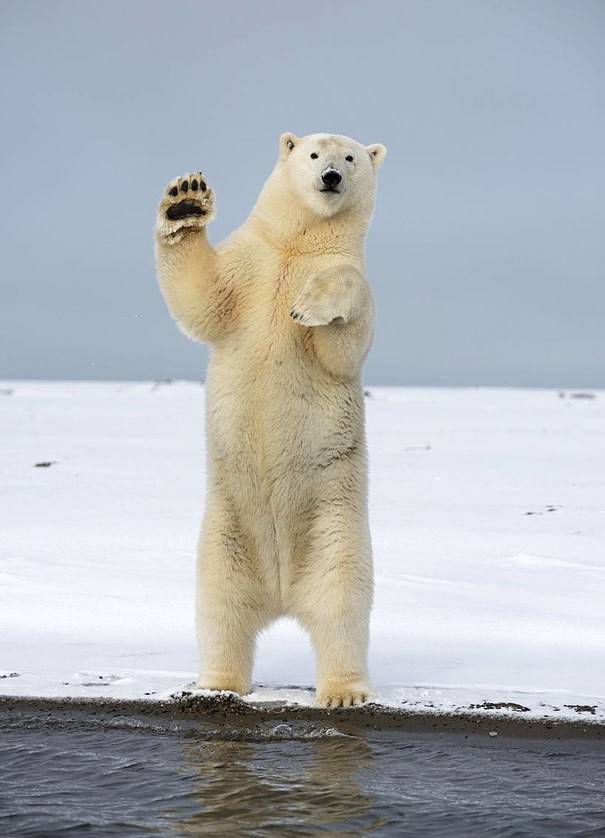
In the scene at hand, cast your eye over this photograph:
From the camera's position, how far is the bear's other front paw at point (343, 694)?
16.0 feet

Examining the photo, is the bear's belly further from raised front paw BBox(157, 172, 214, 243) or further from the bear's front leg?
raised front paw BBox(157, 172, 214, 243)

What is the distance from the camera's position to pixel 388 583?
7445 mm

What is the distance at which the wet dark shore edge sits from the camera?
4.60 m

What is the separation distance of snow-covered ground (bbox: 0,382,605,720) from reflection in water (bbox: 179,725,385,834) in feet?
2.12

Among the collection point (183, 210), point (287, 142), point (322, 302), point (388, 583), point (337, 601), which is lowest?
point (337, 601)

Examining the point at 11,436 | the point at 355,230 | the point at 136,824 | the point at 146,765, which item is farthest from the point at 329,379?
the point at 11,436

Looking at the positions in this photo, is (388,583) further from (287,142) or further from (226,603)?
(287,142)

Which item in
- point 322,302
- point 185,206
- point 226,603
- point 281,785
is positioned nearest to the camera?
point 281,785

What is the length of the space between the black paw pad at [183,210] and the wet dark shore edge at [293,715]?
192 centimetres

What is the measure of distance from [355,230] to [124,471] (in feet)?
31.0

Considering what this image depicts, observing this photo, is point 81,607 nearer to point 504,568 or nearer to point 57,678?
point 57,678

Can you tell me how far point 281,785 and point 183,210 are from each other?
2.27 meters

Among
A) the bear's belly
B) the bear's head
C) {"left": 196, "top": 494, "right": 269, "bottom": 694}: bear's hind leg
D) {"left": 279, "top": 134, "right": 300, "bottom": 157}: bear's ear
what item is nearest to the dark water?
{"left": 196, "top": 494, "right": 269, "bottom": 694}: bear's hind leg

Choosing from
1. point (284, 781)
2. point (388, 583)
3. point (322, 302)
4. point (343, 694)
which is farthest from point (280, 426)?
point (388, 583)
